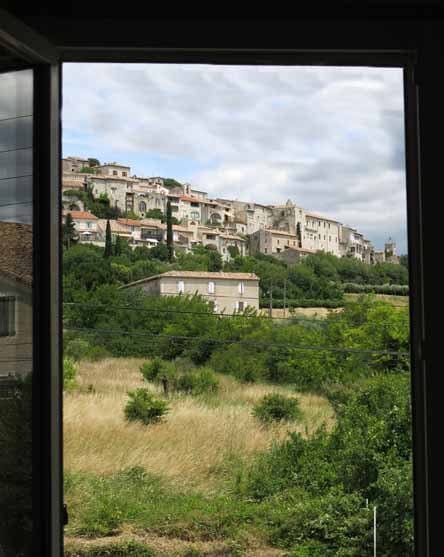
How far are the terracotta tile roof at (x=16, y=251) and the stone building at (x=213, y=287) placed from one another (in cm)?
188

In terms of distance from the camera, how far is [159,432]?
3.20m

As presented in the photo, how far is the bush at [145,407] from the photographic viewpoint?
317cm

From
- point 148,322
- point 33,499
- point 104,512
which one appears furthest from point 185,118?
point 33,499

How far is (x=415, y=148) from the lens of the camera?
4.26 feet

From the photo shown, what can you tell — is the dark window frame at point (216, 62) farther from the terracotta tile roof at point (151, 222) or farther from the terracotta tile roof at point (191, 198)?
the terracotta tile roof at point (151, 222)

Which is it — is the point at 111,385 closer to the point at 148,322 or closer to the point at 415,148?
the point at 148,322

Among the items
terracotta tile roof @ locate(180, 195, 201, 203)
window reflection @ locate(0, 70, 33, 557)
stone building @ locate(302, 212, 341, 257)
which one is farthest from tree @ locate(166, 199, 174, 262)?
window reflection @ locate(0, 70, 33, 557)

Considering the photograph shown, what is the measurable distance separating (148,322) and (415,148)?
2057 mm

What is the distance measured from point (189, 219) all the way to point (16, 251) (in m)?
1.90

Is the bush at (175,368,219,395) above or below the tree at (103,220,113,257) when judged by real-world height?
below

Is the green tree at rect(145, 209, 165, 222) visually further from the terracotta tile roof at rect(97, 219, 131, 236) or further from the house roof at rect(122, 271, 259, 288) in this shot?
the house roof at rect(122, 271, 259, 288)

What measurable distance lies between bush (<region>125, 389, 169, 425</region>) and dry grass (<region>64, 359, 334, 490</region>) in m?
0.03

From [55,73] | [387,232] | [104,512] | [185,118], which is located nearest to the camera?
[55,73]

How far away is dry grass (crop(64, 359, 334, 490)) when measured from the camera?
3.14 m
